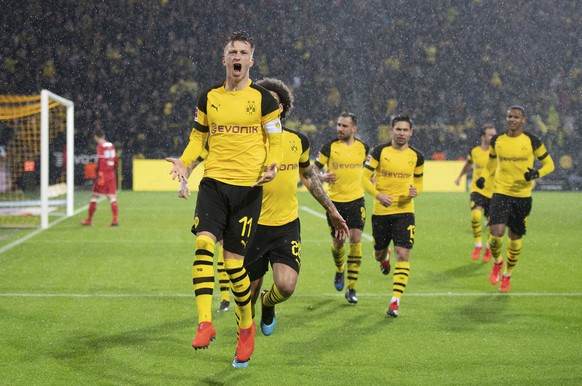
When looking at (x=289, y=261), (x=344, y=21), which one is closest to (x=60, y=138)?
(x=344, y=21)

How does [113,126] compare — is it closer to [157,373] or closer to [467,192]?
[467,192]

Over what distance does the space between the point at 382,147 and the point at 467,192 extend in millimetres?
25882

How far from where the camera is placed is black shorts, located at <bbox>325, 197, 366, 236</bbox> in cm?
1043

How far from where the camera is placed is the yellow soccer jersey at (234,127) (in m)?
5.79

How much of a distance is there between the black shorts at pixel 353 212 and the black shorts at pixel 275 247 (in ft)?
11.5

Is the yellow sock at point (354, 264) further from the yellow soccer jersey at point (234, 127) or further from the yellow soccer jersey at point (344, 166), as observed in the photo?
the yellow soccer jersey at point (234, 127)

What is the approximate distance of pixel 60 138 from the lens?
3509 centimetres

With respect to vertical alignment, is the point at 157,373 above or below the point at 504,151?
below

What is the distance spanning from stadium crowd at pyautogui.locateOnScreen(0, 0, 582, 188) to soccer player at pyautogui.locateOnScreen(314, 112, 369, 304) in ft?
83.9

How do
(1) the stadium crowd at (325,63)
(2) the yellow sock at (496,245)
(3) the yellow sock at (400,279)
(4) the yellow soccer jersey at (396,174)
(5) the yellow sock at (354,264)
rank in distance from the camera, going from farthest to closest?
(1) the stadium crowd at (325,63) < (2) the yellow sock at (496,245) < (5) the yellow sock at (354,264) < (4) the yellow soccer jersey at (396,174) < (3) the yellow sock at (400,279)

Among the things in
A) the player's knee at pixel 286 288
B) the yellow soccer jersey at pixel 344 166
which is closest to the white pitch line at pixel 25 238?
the yellow soccer jersey at pixel 344 166

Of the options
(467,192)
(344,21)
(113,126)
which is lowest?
(467,192)

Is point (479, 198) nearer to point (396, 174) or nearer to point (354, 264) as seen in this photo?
point (354, 264)

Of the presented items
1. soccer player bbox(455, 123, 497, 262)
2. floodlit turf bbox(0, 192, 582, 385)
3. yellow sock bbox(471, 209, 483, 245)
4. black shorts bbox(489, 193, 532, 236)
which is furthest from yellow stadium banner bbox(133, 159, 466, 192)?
black shorts bbox(489, 193, 532, 236)
